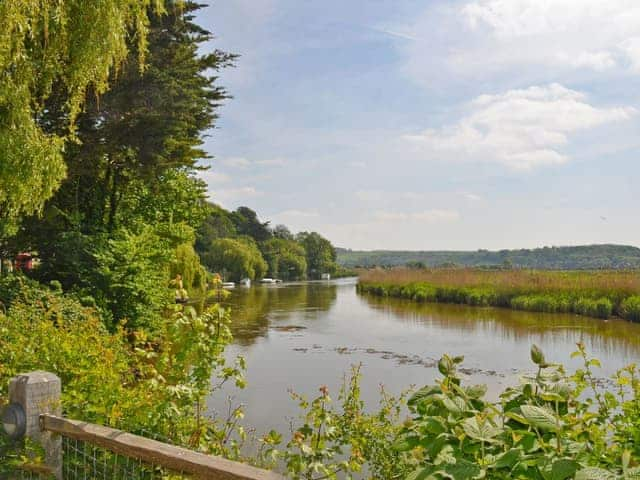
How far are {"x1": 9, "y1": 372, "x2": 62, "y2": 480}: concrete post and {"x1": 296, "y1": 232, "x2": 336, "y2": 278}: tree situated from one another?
227ft

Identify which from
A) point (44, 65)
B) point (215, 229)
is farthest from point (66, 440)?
point (215, 229)

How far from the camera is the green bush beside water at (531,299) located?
17.6 metres

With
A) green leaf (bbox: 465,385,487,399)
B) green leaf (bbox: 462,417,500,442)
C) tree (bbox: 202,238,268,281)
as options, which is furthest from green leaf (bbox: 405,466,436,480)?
tree (bbox: 202,238,268,281)

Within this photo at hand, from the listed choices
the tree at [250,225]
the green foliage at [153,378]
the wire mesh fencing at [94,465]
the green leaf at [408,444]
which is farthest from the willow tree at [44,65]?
the tree at [250,225]

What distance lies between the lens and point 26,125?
241 inches

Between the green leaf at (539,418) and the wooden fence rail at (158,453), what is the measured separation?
794 mm

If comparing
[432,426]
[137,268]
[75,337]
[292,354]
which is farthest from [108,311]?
[432,426]

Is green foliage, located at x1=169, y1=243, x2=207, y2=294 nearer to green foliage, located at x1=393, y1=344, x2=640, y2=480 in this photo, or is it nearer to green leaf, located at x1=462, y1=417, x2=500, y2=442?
green foliage, located at x1=393, y1=344, x2=640, y2=480

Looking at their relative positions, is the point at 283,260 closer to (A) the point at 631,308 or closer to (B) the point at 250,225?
(B) the point at 250,225

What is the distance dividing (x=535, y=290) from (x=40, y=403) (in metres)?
20.9

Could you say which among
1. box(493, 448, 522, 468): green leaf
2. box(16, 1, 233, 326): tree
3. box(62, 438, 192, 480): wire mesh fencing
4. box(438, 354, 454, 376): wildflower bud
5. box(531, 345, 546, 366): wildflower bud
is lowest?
box(62, 438, 192, 480): wire mesh fencing

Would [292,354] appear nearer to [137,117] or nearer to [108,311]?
[108,311]

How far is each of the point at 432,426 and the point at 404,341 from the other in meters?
12.1

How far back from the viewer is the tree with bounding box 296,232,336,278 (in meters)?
74.0
